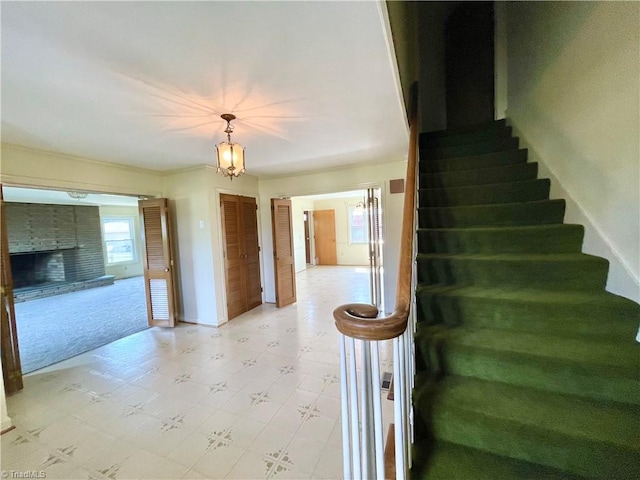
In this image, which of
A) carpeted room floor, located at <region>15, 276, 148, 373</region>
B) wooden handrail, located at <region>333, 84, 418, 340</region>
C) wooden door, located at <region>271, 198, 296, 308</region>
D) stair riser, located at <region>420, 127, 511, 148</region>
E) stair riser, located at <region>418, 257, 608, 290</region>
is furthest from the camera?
wooden door, located at <region>271, 198, 296, 308</region>

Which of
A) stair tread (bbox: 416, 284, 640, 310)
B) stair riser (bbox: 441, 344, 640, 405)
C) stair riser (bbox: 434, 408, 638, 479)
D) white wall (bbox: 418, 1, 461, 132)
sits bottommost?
stair riser (bbox: 434, 408, 638, 479)

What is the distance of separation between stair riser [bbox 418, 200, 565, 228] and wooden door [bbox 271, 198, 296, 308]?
303 centimetres

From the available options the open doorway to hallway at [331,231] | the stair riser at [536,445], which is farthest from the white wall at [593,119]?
the open doorway to hallway at [331,231]

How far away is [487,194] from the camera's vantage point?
2203 mm

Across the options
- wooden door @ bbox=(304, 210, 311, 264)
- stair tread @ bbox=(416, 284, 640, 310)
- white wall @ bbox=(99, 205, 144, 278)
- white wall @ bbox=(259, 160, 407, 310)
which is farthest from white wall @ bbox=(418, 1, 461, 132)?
white wall @ bbox=(99, 205, 144, 278)

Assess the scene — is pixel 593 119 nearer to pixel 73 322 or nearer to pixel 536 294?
pixel 536 294

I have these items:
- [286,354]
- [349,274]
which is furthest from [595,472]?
[349,274]

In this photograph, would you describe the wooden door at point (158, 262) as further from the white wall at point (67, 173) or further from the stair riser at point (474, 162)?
the stair riser at point (474, 162)

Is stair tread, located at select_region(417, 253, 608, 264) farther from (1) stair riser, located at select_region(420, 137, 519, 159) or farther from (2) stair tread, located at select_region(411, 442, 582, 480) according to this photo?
(1) stair riser, located at select_region(420, 137, 519, 159)

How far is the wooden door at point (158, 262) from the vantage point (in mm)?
3910

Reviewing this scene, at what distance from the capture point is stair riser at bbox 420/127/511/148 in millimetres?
2717

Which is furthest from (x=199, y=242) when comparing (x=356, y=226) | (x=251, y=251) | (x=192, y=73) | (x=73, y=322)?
(x=356, y=226)

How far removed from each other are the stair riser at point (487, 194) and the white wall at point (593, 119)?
10cm

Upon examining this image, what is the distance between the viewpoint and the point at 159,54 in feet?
4.57
